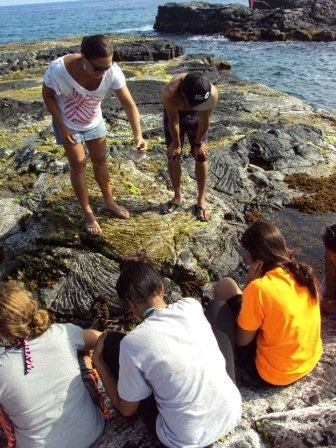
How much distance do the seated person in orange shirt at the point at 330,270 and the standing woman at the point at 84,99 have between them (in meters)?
1.92

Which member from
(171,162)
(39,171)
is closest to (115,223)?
(171,162)

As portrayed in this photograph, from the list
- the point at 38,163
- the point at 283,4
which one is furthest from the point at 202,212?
the point at 283,4

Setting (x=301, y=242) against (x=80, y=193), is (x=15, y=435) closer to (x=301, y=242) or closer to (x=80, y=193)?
(x=80, y=193)

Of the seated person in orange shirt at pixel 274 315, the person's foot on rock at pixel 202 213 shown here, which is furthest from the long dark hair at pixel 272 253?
the person's foot on rock at pixel 202 213

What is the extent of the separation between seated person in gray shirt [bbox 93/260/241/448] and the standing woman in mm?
1964

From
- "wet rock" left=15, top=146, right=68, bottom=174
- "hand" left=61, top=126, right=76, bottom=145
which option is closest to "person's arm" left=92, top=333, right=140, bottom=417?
"hand" left=61, top=126, right=76, bottom=145

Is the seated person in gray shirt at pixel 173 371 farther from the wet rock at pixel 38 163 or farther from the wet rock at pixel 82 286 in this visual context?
the wet rock at pixel 38 163

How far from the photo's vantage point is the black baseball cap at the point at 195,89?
4320 millimetres

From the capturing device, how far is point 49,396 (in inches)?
110

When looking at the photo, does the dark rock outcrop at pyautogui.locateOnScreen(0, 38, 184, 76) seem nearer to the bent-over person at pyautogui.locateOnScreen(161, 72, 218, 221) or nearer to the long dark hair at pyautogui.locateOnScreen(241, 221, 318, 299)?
the bent-over person at pyautogui.locateOnScreen(161, 72, 218, 221)

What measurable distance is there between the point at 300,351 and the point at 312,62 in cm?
2374

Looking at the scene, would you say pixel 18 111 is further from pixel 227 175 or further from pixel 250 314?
pixel 250 314

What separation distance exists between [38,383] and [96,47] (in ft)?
8.55

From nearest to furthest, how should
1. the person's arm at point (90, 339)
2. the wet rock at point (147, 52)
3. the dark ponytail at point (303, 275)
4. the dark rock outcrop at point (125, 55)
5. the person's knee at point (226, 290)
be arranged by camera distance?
1. the dark ponytail at point (303, 275)
2. the person's arm at point (90, 339)
3. the person's knee at point (226, 290)
4. the dark rock outcrop at point (125, 55)
5. the wet rock at point (147, 52)
